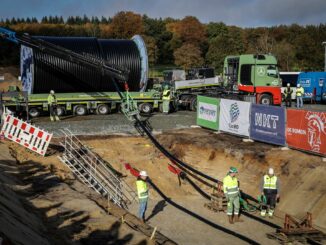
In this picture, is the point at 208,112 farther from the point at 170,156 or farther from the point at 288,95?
the point at 288,95

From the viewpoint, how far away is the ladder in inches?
721

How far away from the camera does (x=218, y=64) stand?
64312 millimetres

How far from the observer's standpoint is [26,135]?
66.3 ft

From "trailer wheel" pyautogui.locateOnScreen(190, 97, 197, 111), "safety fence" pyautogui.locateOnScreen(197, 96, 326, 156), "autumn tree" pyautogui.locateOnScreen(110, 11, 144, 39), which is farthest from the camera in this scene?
"autumn tree" pyautogui.locateOnScreen(110, 11, 144, 39)

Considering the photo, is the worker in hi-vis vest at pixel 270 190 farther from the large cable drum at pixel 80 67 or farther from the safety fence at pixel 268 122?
the large cable drum at pixel 80 67

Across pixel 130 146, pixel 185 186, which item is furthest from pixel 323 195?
pixel 130 146

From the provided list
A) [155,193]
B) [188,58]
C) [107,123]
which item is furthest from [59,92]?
[188,58]

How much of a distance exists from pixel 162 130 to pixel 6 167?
9.88 m

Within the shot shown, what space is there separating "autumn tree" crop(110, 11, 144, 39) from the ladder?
253ft

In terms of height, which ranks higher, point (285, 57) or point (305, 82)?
point (285, 57)

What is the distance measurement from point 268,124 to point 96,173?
299 inches

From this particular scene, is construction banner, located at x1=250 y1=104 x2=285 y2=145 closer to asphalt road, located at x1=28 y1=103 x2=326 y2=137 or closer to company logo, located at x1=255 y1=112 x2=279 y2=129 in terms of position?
company logo, located at x1=255 y1=112 x2=279 y2=129

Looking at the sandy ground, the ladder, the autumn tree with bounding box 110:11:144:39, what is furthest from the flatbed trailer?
the autumn tree with bounding box 110:11:144:39

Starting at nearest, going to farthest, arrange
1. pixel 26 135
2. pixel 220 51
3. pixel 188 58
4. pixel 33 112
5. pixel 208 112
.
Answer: pixel 26 135 < pixel 208 112 < pixel 33 112 < pixel 220 51 < pixel 188 58
